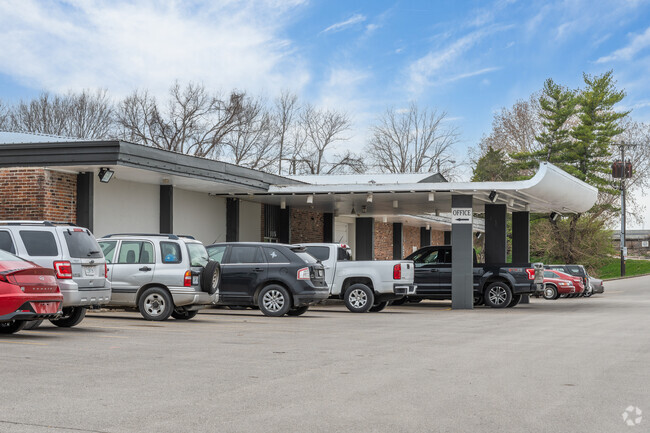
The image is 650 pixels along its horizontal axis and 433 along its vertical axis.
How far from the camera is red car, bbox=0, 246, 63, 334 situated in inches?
452

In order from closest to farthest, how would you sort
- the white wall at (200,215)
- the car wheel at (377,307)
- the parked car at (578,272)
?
the car wheel at (377,307) → the white wall at (200,215) → the parked car at (578,272)

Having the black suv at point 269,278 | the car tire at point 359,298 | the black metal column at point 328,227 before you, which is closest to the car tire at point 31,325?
the black suv at point 269,278

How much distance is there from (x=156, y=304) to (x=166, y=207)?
800 centimetres

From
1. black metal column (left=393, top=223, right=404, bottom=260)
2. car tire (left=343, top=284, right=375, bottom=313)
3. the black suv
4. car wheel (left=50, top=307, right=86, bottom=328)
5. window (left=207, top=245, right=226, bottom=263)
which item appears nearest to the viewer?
car wheel (left=50, top=307, right=86, bottom=328)

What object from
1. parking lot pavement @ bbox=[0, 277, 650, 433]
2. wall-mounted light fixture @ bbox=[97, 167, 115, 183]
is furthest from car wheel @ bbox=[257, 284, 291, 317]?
wall-mounted light fixture @ bbox=[97, 167, 115, 183]

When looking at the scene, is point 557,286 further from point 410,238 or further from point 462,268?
point 410,238

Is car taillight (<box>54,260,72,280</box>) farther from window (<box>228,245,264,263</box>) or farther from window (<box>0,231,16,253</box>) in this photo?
window (<box>228,245,264,263</box>)

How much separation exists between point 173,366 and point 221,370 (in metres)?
0.66

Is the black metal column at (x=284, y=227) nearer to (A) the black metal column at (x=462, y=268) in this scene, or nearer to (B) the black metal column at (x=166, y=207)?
(B) the black metal column at (x=166, y=207)

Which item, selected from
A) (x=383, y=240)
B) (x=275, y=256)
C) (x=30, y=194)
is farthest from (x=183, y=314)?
(x=383, y=240)

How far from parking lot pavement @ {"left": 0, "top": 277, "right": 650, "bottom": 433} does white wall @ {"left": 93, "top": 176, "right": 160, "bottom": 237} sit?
6912 mm

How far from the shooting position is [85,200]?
20.1 metres

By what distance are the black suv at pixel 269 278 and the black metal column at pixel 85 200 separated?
12.3 ft

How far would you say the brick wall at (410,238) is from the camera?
4738cm
